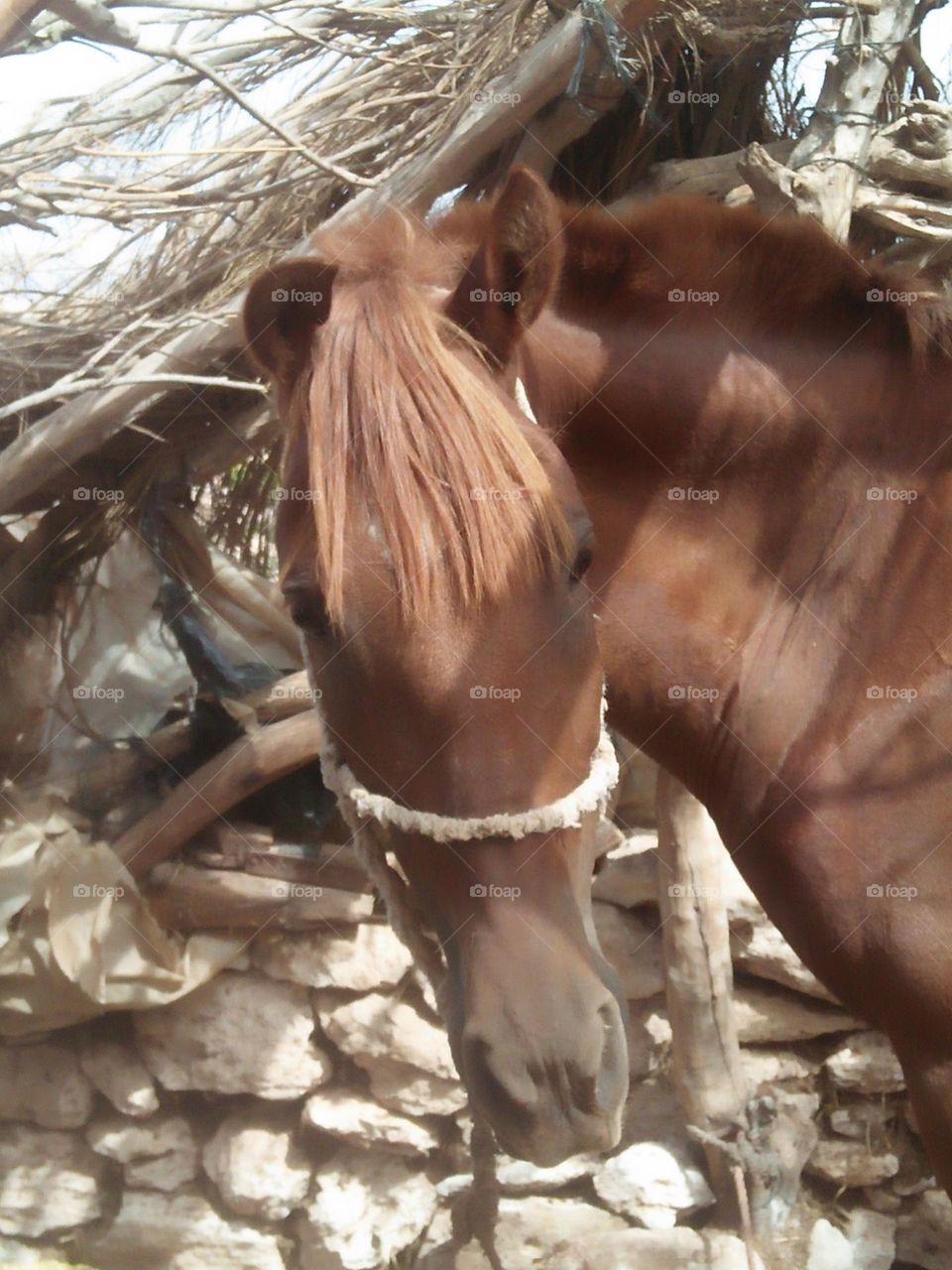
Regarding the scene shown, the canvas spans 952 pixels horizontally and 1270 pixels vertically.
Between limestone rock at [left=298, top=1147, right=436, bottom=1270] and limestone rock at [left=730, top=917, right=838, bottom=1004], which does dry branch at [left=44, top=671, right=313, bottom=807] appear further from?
limestone rock at [left=730, top=917, right=838, bottom=1004]

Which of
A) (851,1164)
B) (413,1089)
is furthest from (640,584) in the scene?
(851,1164)

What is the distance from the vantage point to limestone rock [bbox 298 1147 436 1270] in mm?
2676

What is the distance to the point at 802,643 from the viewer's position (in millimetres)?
1312

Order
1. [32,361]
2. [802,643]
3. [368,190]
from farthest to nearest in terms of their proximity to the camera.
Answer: [32,361], [368,190], [802,643]

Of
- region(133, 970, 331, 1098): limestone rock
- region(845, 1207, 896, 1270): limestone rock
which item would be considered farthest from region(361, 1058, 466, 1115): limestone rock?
region(845, 1207, 896, 1270): limestone rock

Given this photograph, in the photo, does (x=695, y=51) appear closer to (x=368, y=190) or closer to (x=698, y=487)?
(x=368, y=190)

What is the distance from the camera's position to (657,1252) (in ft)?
8.48

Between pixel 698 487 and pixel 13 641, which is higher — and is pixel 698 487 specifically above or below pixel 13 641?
above

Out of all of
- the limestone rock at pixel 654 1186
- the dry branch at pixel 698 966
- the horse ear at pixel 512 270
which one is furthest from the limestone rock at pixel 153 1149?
the horse ear at pixel 512 270

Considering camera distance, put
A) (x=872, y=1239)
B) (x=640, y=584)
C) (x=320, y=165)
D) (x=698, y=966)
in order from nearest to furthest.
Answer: (x=640, y=584) < (x=320, y=165) < (x=698, y=966) < (x=872, y=1239)

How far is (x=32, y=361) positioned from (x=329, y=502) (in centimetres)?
178

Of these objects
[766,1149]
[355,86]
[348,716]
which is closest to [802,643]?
[348,716]

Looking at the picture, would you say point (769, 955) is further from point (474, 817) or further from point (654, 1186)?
point (474, 817)

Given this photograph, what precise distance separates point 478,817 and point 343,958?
1880 mm
